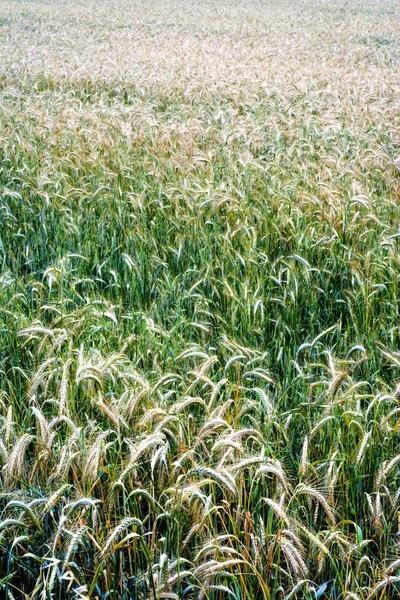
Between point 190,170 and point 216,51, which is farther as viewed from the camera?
point 216,51

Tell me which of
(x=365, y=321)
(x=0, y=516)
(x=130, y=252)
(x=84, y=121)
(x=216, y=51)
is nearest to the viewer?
(x=0, y=516)

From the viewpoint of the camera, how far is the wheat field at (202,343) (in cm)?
187

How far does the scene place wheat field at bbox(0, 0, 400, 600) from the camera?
1.87 metres

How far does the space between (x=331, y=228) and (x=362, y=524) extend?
8.36 feet

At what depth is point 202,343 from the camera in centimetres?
326

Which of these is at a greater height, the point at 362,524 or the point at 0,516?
the point at 0,516

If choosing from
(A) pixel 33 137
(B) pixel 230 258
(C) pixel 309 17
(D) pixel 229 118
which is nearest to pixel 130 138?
(A) pixel 33 137

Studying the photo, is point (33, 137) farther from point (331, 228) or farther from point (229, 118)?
point (331, 228)

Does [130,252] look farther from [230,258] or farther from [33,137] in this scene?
[33,137]

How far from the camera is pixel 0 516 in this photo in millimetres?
1993

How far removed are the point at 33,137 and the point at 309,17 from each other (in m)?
20.5

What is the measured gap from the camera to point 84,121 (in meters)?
7.77

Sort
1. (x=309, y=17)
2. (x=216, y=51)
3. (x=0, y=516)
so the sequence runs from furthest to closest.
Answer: (x=309, y=17) → (x=216, y=51) → (x=0, y=516)

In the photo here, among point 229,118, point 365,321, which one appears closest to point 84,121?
point 229,118
